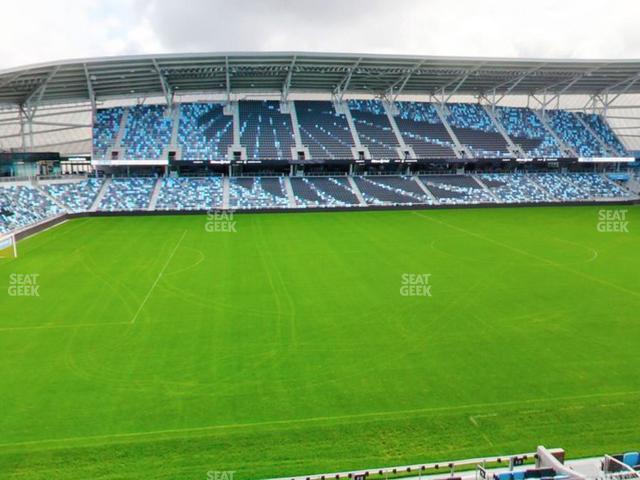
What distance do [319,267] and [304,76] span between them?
118ft

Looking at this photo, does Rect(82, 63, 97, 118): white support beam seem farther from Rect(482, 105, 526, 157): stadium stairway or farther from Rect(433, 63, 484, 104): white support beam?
Rect(482, 105, 526, 157): stadium stairway

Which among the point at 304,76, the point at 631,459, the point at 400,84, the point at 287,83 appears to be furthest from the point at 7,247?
the point at 400,84

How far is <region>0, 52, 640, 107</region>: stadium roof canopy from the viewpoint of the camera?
4712 centimetres

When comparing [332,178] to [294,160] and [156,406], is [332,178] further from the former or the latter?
[156,406]

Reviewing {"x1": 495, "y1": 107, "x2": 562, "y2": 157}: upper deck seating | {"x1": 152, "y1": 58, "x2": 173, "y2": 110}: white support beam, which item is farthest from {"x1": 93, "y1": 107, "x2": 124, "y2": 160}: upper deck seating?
{"x1": 495, "y1": 107, "x2": 562, "y2": 157}: upper deck seating

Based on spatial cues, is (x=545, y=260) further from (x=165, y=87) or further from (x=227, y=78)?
(x=165, y=87)

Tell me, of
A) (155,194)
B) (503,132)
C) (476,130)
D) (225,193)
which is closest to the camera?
(155,194)

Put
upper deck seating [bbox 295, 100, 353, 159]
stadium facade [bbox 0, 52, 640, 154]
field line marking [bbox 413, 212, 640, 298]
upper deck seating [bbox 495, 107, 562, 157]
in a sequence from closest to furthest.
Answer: field line marking [bbox 413, 212, 640, 298] < stadium facade [bbox 0, 52, 640, 154] < upper deck seating [bbox 295, 100, 353, 159] < upper deck seating [bbox 495, 107, 562, 157]

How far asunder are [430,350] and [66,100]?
52236 millimetres

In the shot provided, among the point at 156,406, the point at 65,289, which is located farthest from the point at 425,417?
the point at 65,289

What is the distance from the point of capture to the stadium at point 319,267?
429 inches

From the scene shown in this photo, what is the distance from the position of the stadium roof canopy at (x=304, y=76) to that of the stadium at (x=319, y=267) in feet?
1.23

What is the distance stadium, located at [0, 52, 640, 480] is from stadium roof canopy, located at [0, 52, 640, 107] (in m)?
0.38

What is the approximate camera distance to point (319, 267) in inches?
1045
